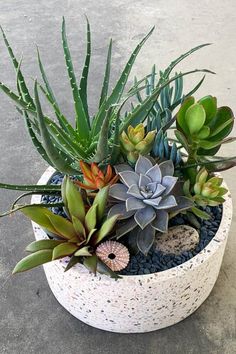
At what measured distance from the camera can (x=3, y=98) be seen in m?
2.27

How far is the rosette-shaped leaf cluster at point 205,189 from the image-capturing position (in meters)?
1.10

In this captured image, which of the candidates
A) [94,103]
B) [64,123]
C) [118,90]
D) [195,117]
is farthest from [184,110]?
[94,103]

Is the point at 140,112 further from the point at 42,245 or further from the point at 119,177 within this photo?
the point at 42,245

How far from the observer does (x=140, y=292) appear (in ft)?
3.62

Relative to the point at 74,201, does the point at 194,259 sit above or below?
below

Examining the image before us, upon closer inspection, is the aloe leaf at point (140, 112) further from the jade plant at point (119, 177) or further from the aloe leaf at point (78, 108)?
the aloe leaf at point (78, 108)

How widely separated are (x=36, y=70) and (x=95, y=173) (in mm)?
1469

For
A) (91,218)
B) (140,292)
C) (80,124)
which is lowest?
(140,292)

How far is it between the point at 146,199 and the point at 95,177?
127 millimetres

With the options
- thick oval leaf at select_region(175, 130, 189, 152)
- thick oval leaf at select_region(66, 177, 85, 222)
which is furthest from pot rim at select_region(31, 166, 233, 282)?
thick oval leaf at select_region(175, 130, 189, 152)

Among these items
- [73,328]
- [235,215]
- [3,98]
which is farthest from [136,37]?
[73,328]

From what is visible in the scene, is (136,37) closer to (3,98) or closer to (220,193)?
(3,98)

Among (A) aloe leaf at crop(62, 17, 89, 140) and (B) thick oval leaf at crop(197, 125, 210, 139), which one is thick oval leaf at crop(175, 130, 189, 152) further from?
(A) aloe leaf at crop(62, 17, 89, 140)

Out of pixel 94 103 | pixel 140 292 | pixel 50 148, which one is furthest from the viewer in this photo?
pixel 94 103
